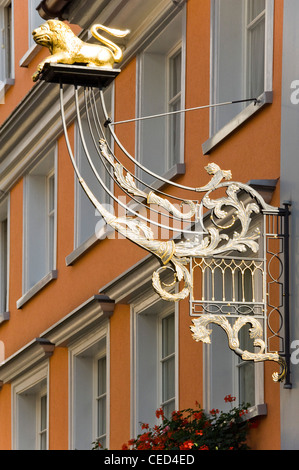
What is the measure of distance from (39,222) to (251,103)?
8.30 m

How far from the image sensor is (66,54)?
37.6 ft

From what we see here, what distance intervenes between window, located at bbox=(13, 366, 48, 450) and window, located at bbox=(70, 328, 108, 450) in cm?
198

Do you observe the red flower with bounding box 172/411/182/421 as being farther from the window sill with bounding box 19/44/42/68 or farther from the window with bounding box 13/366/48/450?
the window sill with bounding box 19/44/42/68

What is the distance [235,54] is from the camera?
14734 mm

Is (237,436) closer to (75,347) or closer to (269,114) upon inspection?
(269,114)

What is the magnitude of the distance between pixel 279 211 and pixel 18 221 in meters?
10.6

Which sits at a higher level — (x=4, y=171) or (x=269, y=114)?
(x=4, y=171)

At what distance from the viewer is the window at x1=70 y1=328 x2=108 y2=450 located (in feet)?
60.1

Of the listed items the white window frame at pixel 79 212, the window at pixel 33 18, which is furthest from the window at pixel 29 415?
the window at pixel 33 18

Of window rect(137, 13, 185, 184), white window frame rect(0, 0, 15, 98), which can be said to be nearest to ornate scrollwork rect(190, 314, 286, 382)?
window rect(137, 13, 185, 184)

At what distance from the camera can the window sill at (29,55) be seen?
21803 millimetres

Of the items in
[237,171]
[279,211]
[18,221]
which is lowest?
[279,211]

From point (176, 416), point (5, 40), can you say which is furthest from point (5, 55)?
point (176, 416)
